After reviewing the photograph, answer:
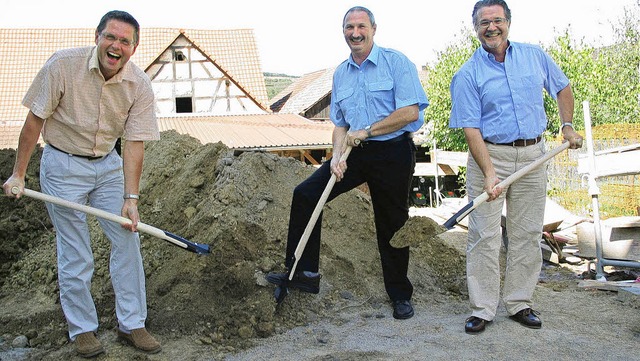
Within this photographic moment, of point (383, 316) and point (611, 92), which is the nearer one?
point (383, 316)

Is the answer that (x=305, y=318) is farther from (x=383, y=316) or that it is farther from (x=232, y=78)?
(x=232, y=78)

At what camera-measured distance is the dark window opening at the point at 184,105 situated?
1897 centimetres

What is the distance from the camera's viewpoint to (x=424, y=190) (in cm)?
2681

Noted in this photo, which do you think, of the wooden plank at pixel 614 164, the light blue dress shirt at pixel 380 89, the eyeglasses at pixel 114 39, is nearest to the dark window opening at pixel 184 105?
the wooden plank at pixel 614 164

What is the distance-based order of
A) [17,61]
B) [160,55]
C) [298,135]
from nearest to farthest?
1. [298,135]
2. [160,55]
3. [17,61]

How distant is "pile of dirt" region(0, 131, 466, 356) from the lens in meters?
4.36

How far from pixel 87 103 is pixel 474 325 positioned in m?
2.74

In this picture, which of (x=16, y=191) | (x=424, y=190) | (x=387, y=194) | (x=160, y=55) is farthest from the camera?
(x=424, y=190)

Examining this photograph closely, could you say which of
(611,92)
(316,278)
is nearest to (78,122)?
(316,278)

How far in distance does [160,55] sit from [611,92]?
14.3 meters

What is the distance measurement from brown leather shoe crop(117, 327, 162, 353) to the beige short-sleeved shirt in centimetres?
110

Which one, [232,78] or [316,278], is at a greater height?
[232,78]

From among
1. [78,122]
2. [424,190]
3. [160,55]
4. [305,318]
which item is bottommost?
[424,190]

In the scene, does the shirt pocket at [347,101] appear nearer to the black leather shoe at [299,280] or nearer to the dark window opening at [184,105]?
the black leather shoe at [299,280]
